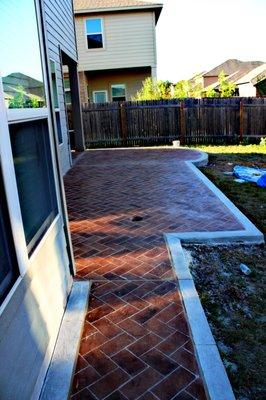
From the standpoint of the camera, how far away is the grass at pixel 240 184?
6.08m

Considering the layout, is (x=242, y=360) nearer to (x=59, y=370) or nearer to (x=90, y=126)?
(x=59, y=370)

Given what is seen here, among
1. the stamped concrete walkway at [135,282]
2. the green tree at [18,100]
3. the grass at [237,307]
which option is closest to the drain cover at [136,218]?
the stamped concrete walkway at [135,282]

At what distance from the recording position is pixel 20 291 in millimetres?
2066

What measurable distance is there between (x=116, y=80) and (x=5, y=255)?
18.2 meters

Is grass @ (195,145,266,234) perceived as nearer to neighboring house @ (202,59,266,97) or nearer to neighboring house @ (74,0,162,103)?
neighboring house @ (74,0,162,103)

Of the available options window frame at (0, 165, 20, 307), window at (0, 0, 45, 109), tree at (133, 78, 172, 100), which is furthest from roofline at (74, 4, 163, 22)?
window frame at (0, 165, 20, 307)

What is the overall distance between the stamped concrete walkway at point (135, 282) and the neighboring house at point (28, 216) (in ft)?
1.20

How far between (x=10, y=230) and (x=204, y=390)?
5.22ft

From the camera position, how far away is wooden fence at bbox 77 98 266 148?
46.3 ft

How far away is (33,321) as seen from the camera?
230 cm

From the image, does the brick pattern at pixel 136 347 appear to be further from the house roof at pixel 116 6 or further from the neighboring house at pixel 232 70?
the neighboring house at pixel 232 70

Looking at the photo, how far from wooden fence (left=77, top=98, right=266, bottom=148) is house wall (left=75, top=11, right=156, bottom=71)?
13.6 feet

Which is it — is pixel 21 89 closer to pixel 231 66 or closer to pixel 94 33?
pixel 94 33

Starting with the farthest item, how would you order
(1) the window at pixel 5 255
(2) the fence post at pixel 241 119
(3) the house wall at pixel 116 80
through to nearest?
1. (3) the house wall at pixel 116 80
2. (2) the fence post at pixel 241 119
3. (1) the window at pixel 5 255
